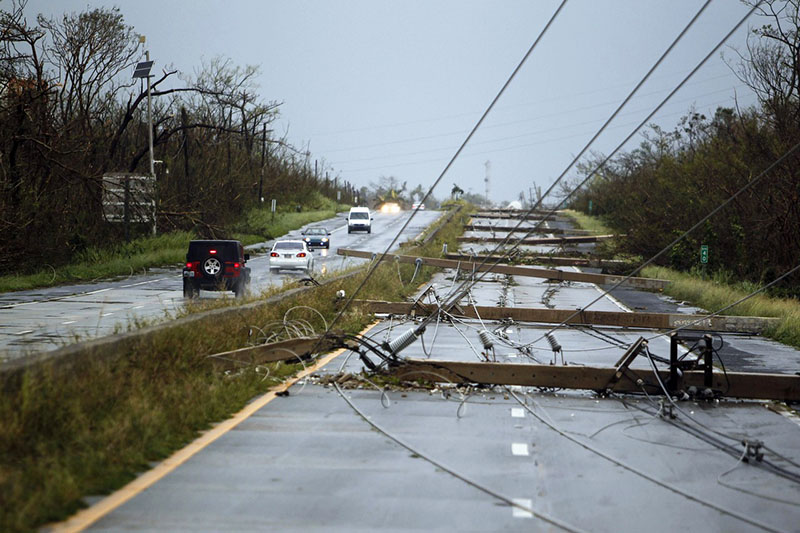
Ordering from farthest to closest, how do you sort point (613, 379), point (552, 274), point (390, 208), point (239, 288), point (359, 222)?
point (390, 208) < point (359, 222) < point (552, 274) < point (239, 288) < point (613, 379)

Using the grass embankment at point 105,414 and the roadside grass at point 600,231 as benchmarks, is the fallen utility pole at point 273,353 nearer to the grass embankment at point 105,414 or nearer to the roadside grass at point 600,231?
the grass embankment at point 105,414

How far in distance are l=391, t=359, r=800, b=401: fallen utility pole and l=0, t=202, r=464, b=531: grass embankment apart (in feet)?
9.49

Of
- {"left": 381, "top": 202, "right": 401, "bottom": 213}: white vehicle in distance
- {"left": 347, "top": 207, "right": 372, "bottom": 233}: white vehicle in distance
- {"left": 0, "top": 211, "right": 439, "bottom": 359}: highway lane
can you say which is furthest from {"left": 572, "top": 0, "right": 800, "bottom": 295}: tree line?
{"left": 381, "top": 202, "right": 401, "bottom": 213}: white vehicle in distance

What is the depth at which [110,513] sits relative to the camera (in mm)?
6891

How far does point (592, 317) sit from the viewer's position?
2220 centimetres

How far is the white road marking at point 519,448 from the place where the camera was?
370 inches

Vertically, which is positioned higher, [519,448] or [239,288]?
[239,288]

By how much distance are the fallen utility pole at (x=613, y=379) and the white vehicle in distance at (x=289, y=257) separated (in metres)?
31.8

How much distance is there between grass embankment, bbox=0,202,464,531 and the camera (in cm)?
716

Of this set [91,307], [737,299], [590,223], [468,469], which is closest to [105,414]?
[468,469]

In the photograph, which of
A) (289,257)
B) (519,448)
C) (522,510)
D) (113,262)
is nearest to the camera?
(522,510)

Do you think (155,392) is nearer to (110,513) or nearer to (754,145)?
(110,513)

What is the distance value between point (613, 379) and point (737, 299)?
17.2m

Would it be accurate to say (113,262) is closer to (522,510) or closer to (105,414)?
(105,414)
